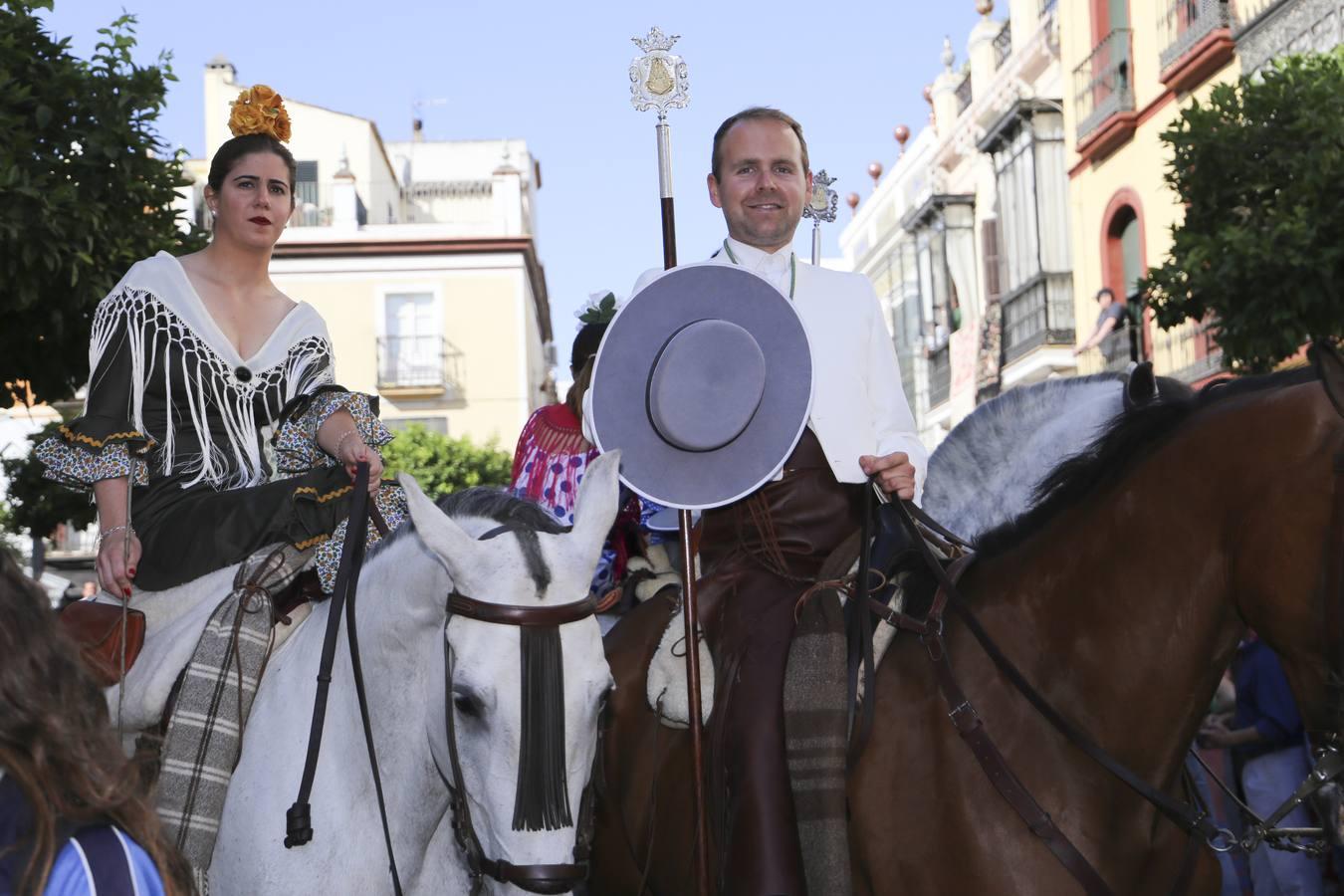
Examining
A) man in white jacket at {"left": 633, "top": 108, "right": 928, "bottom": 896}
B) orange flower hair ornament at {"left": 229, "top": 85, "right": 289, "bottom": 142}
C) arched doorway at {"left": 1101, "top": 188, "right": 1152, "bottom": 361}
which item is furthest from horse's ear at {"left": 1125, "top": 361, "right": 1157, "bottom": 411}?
arched doorway at {"left": 1101, "top": 188, "right": 1152, "bottom": 361}

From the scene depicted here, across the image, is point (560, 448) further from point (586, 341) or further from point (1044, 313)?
point (1044, 313)

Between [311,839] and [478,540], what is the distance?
2.75ft

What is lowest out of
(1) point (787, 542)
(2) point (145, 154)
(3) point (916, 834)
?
(3) point (916, 834)

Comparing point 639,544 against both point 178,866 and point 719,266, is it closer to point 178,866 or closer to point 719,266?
point 719,266

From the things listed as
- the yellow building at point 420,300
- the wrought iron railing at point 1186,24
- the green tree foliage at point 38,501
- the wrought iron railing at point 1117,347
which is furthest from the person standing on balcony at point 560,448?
the yellow building at point 420,300

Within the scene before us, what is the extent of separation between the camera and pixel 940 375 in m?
31.3

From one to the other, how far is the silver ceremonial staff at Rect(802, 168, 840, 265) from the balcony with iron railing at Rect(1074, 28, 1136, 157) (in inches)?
645

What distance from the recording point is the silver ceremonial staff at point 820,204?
584cm

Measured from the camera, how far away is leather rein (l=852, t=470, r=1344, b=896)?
328 centimetres

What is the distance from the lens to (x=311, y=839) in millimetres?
3346

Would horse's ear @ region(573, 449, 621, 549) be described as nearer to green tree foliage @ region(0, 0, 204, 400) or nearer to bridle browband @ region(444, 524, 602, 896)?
bridle browband @ region(444, 524, 602, 896)

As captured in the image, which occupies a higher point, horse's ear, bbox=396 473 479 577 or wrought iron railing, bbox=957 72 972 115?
wrought iron railing, bbox=957 72 972 115

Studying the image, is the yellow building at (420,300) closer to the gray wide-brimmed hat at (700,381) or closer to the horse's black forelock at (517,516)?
the gray wide-brimmed hat at (700,381)

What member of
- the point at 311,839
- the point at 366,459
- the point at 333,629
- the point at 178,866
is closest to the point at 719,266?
the point at 366,459
